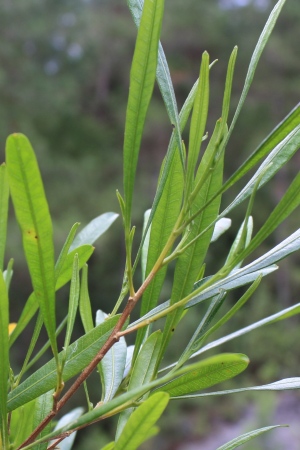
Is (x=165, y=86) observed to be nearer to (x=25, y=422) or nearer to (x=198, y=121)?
(x=198, y=121)

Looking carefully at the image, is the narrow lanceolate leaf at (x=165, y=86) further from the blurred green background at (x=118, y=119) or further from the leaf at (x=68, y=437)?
→ the blurred green background at (x=118, y=119)

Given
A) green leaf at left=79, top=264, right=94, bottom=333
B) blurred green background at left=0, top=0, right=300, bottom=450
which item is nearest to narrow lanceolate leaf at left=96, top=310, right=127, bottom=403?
green leaf at left=79, top=264, right=94, bottom=333

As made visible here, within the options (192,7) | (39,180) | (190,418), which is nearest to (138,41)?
(39,180)

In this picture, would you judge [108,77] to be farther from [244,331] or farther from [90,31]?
[244,331]

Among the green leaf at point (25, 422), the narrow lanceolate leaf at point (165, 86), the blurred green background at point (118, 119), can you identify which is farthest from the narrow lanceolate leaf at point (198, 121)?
the blurred green background at point (118, 119)

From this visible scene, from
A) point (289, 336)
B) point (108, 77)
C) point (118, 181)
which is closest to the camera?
point (289, 336)

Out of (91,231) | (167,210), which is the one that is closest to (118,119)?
(91,231)
